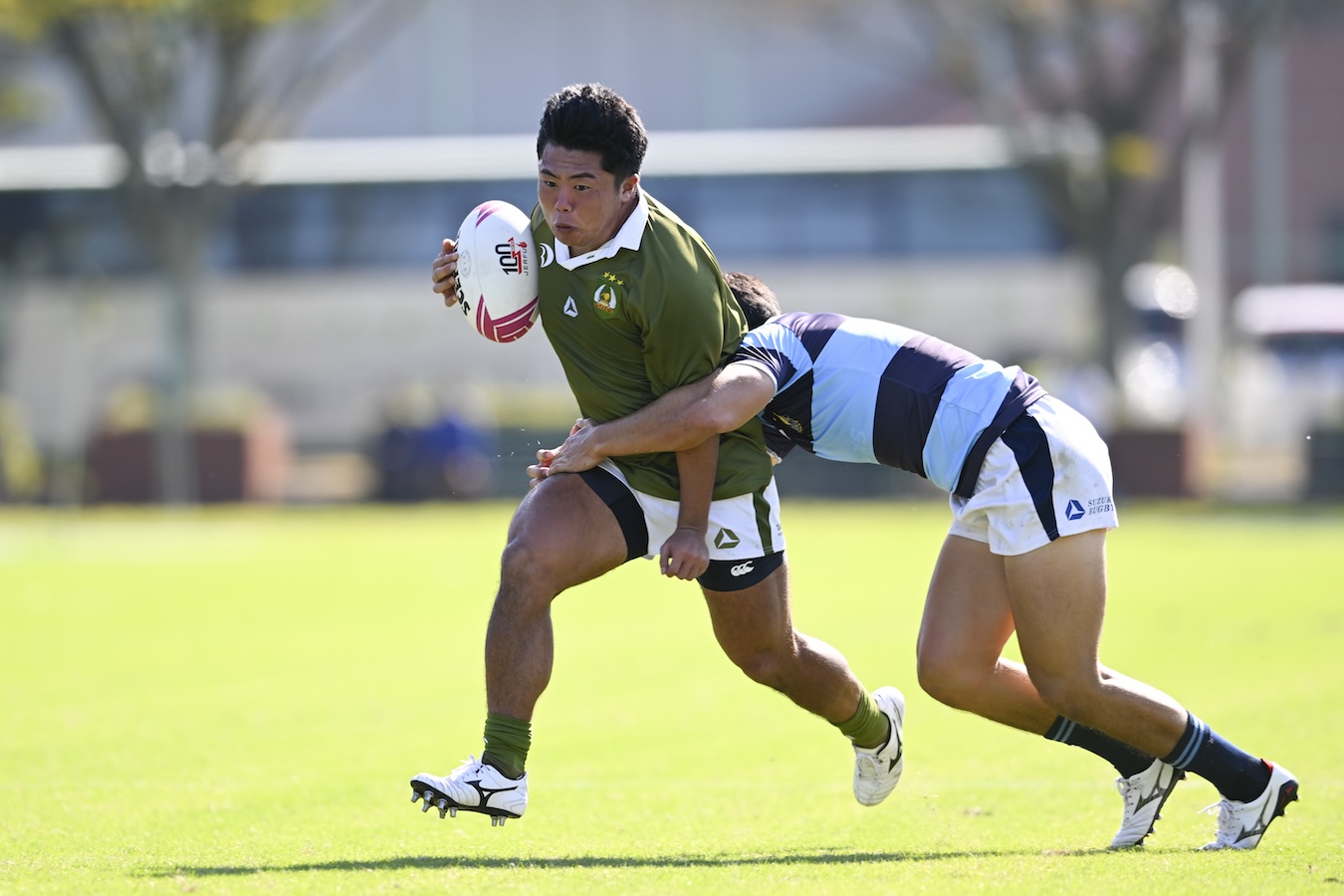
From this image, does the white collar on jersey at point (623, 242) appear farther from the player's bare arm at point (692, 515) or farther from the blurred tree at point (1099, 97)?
the blurred tree at point (1099, 97)

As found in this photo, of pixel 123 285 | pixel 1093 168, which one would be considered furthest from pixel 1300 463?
pixel 123 285

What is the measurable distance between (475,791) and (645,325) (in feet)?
5.52

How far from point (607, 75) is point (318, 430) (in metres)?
15.5

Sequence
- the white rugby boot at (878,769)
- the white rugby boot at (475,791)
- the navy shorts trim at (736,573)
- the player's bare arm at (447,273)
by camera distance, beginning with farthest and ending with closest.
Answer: the white rugby boot at (878,769) → the player's bare arm at (447,273) → the navy shorts trim at (736,573) → the white rugby boot at (475,791)

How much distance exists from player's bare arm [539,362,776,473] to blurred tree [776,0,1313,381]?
81.1ft

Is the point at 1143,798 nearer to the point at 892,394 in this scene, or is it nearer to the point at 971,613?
the point at 971,613

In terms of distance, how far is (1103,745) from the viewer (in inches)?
260

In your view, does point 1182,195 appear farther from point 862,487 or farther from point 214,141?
point 214,141

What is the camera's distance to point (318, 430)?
122 feet

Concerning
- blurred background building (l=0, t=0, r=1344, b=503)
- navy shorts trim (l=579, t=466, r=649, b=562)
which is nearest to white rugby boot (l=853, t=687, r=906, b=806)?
navy shorts trim (l=579, t=466, r=649, b=562)

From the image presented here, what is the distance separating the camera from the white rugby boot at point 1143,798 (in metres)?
6.46

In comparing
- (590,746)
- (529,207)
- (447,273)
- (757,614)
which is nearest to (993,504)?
(757,614)

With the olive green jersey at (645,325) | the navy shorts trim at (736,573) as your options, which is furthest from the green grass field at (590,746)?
the olive green jersey at (645,325)

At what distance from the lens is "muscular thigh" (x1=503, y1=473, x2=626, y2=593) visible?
20.6 feet
